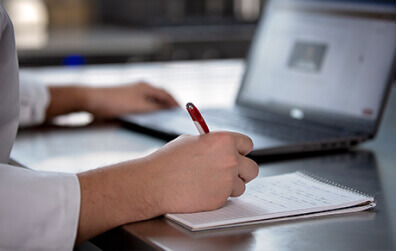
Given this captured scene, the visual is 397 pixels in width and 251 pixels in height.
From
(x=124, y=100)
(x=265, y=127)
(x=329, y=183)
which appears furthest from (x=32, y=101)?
(x=329, y=183)

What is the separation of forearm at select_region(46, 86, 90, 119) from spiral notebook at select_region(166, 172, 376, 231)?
70cm

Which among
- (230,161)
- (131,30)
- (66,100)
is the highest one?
(230,161)

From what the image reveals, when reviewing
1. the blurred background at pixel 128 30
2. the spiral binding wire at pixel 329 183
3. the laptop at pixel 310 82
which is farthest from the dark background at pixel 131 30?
the spiral binding wire at pixel 329 183

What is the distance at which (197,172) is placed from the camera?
0.78m

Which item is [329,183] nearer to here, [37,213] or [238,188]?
[238,188]

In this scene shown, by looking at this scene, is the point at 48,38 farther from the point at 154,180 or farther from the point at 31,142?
the point at 154,180

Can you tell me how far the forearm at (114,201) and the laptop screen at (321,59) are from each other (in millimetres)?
586

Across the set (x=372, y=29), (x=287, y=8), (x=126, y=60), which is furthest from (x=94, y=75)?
(x=372, y=29)

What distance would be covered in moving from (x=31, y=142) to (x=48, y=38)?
254 cm

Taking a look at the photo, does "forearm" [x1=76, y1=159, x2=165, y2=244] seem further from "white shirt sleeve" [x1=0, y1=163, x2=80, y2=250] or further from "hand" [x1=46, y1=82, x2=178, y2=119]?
"hand" [x1=46, y1=82, x2=178, y2=119]

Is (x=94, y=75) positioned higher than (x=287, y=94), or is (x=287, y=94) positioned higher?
(x=287, y=94)

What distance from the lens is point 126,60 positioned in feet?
A: 12.0

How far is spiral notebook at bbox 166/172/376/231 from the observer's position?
74cm

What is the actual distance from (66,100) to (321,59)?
62cm
